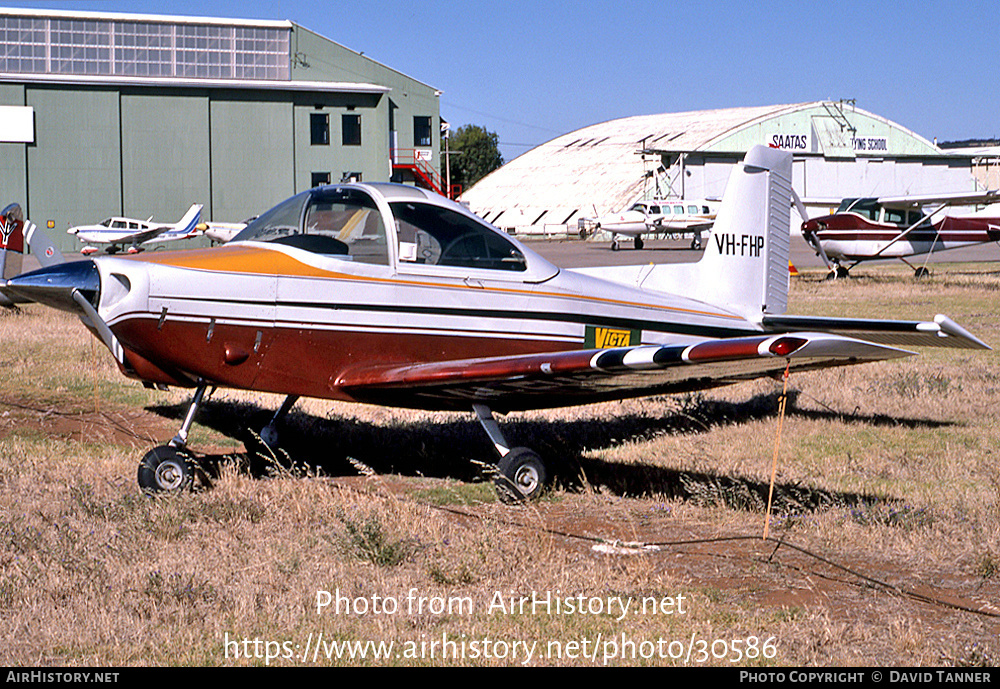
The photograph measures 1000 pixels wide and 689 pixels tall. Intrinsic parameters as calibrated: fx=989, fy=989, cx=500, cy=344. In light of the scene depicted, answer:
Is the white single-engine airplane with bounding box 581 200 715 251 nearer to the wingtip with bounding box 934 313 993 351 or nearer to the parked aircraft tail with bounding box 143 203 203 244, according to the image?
the parked aircraft tail with bounding box 143 203 203 244

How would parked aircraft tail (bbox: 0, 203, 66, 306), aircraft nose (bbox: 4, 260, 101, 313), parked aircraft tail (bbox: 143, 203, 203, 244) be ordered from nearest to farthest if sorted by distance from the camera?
1. aircraft nose (bbox: 4, 260, 101, 313)
2. parked aircraft tail (bbox: 0, 203, 66, 306)
3. parked aircraft tail (bbox: 143, 203, 203, 244)

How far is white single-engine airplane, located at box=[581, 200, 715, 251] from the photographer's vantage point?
156ft

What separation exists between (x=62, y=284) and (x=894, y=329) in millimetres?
5083

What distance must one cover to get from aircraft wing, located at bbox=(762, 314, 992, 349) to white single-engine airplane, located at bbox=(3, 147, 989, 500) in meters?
0.04

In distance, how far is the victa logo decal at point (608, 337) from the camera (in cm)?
724

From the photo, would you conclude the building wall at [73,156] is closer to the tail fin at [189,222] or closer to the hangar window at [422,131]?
the tail fin at [189,222]

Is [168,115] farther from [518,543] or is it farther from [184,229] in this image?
[518,543]

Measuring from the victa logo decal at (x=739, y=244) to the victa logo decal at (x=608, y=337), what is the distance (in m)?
1.62

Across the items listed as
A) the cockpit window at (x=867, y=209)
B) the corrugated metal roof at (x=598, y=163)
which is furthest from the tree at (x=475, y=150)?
the cockpit window at (x=867, y=209)

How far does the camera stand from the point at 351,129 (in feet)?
166

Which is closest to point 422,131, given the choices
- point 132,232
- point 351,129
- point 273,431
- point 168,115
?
point 351,129

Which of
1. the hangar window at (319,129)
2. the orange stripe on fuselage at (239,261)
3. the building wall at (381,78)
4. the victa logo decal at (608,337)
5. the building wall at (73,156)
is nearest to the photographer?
the orange stripe on fuselage at (239,261)

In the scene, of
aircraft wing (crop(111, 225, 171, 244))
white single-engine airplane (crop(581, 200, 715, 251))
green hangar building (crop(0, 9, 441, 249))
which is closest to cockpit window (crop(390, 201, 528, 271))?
aircraft wing (crop(111, 225, 171, 244))

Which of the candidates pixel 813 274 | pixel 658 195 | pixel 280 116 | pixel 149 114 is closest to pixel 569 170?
pixel 658 195
